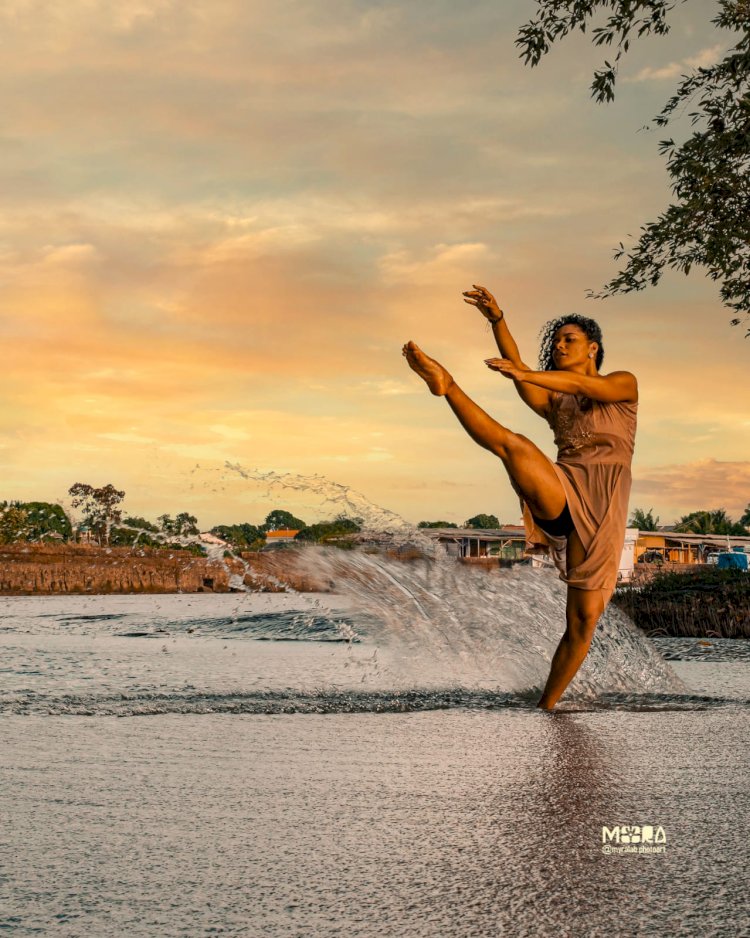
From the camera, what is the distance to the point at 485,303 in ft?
19.8

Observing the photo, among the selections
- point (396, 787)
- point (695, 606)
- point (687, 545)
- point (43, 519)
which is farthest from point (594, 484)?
point (43, 519)

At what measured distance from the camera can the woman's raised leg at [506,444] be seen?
556 centimetres

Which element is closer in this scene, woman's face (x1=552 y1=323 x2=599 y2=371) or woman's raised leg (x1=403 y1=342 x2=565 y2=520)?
woman's raised leg (x1=403 y1=342 x2=565 y2=520)

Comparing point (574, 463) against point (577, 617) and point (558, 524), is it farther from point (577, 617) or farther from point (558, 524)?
point (577, 617)

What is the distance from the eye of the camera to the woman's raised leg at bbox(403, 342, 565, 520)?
5.56 metres

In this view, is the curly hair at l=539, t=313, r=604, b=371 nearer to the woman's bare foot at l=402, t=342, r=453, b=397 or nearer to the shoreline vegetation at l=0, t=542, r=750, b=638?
the woman's bare foot at l=402, t=342, r=453, b=397

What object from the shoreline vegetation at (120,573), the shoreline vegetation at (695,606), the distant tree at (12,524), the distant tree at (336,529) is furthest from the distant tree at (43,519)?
the distant tree at (336,529)

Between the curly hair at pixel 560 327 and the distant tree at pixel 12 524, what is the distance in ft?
162

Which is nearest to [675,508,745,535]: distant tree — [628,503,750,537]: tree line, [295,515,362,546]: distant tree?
[628,503,750,537]: tree line

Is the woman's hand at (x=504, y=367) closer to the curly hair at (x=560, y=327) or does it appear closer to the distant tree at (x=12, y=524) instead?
the curly hair at (x=560, y=327)

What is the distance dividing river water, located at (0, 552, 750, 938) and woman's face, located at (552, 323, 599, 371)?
1857 mm

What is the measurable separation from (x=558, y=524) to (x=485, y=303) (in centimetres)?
120

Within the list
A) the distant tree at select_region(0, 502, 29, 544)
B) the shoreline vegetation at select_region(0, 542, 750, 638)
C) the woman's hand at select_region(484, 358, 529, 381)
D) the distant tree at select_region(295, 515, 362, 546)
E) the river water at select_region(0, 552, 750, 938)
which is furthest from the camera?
the distant tree at select_region(0, 502, 29, 544)

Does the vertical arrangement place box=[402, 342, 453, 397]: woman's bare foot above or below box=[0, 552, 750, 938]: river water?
above
